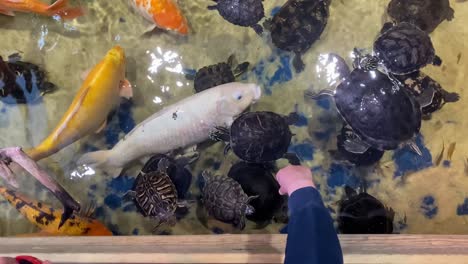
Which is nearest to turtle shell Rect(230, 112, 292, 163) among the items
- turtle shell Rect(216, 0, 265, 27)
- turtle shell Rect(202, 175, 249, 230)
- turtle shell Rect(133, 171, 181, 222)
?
turtle shell Rect(202, 175, 249, 230)

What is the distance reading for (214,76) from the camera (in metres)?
2.20

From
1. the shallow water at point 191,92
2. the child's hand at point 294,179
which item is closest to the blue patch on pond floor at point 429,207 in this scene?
the shallow water at point 191,92

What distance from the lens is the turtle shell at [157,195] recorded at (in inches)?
83.7

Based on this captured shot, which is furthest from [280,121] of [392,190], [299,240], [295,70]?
[299,240]

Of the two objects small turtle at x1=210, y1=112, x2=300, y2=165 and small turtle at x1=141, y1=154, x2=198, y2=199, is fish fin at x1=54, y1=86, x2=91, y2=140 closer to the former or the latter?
small turtle at x1=141, y1=154, x2=198, y2=199

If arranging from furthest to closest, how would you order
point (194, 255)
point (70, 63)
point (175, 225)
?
1. point (70, 63)
2. point (175, 225)
3. point (194, 255)

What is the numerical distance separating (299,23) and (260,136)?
56 centimetres

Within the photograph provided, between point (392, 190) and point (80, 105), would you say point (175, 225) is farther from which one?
point (392, 190)

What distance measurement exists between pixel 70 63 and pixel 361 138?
149 cm

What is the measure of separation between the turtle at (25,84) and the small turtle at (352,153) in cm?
145

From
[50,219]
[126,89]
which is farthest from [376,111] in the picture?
[50,219]

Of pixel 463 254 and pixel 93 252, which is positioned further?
pixel 93 252

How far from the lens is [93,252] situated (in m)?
1.93

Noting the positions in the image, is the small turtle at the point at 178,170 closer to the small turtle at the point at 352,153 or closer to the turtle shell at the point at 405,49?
the small turtle at the point at 352,153
